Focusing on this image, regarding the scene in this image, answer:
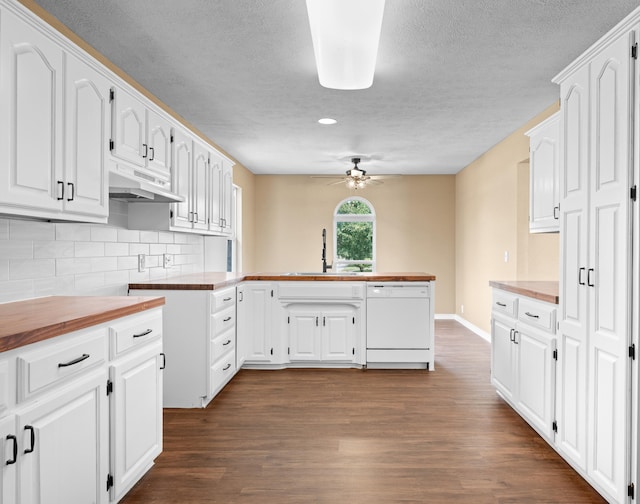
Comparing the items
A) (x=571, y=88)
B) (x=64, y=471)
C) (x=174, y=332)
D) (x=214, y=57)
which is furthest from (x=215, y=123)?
(x=64, y=471)

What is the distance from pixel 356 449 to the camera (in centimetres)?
274

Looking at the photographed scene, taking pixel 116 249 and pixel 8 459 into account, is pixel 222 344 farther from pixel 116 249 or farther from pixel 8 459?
pixel 8 459

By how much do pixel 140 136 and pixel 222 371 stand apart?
1.86m

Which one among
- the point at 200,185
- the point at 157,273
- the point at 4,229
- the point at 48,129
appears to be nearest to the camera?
the point at 48,129

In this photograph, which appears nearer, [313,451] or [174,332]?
[313,451]

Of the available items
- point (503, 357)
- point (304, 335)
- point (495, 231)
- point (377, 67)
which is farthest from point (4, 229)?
point (495, 231)

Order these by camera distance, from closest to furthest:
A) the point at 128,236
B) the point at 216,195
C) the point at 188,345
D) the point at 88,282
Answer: the point at 88,282, the point at 188,345, the point at 128,236, the point at 216,195

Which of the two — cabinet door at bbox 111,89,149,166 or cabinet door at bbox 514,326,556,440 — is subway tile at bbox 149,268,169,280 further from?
cabinet door at bbox 514,326,556,440

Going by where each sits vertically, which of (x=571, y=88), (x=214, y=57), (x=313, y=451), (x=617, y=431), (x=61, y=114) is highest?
(x=214, y=57)

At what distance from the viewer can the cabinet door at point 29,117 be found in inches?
70.2

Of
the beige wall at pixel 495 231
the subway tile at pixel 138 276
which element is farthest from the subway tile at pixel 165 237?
the beige wall at pixel 495 231

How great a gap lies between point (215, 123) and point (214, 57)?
1712 millimetres

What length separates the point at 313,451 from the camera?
2.71 meters

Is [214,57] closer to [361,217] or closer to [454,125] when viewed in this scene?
[454,125]
